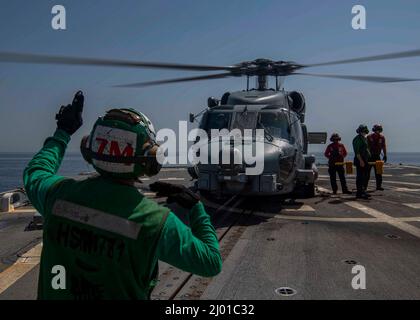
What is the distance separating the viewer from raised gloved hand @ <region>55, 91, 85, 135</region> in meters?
1.92

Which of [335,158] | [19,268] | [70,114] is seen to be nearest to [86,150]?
[70,114]

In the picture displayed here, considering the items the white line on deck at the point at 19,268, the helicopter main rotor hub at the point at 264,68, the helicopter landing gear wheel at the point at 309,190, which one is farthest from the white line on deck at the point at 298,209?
the white line on deck at the point at 19,268

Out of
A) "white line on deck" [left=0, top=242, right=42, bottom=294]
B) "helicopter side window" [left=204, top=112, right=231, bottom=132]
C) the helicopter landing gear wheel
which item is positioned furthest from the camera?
the helicopter landing gear wheel

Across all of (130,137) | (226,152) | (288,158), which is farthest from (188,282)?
(288,158)

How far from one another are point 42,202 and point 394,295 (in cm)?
336

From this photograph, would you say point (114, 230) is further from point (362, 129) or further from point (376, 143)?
point (376, 143)

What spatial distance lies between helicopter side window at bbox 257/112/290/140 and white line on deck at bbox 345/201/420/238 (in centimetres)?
242

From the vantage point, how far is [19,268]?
4.18m

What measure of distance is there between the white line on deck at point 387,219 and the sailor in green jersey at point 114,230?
5632 mm

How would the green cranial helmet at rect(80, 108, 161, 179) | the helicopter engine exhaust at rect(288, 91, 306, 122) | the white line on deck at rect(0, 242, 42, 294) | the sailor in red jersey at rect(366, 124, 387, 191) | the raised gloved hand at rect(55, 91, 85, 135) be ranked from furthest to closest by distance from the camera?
the sailor in red jersey at rect(366, 124, 387, 191), the helicopter engine exhaust at rect(288, 91, 306, 122), the white line on deck at rect(0, 242, 42, 294), the raised gloved hand at rect(55, 91, 85, 135), the green cranial helmet at rect(80, 108, 161, 179)

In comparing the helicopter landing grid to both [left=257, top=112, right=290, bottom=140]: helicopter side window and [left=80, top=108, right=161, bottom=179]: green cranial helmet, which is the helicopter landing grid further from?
[left=80, top=108, right=161, bottom=179]: green cranial helmet

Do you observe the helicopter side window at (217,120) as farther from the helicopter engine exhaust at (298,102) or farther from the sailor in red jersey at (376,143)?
the sailor in red jersey at (376,143)

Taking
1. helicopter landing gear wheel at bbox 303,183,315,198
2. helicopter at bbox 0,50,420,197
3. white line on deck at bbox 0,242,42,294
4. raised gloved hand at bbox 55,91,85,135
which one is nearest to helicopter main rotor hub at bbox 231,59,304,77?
helicopter at bbox 0,50,420,197
